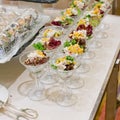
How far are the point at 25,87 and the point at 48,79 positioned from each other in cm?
9

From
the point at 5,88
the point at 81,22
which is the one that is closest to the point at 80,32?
the point at 81,22

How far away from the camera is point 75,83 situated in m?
1.00

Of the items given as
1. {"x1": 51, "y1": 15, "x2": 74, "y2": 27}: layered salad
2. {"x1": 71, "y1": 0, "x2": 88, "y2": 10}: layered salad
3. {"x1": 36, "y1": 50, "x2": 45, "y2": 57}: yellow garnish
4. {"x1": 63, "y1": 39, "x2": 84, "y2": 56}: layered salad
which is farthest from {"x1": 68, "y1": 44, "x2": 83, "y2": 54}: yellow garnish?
{"x1": 71, "y1": 0, "x2": 88, "y2": 10}: layered salad

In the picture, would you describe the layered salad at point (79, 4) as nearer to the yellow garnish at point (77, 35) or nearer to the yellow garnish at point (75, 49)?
the yellow garnish at point (77, 35)

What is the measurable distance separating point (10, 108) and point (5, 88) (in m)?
0.09

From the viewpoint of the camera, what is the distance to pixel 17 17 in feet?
4.19

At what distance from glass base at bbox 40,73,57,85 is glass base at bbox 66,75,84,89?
5 cm

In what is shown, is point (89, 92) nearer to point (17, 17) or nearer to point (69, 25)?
point (69, 25)

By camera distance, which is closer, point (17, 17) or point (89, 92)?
point (89, 92)

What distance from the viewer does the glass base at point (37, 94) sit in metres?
0.93

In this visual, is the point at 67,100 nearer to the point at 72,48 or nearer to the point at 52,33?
the point at 72,48

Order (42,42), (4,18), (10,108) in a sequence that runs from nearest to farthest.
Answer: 1. (10,108)
2. (42,42)
3. (4,18)

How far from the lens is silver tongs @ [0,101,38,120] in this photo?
84 centimetres

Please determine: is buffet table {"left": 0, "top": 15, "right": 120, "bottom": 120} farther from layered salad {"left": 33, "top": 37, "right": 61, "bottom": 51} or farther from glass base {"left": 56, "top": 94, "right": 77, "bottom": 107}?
layered salad {"left": 33, "top": 37, "right": 61, "bottom": 51}
